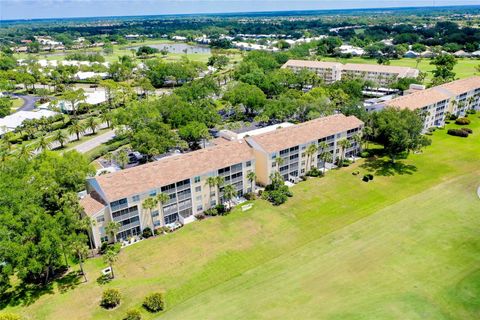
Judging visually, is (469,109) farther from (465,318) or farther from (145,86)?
(145,86)

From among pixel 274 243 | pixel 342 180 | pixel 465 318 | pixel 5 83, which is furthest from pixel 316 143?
pixel 5 83

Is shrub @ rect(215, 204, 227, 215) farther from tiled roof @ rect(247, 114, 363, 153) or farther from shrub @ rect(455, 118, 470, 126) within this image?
shrub @ rect(455, 118, 470, 126)

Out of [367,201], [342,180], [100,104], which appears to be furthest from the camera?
[100,104]

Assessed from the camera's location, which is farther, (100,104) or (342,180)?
(100,104)

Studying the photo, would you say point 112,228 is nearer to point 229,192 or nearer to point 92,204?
point 92,204

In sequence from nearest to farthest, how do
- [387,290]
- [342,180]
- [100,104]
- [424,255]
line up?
[387,290], [424,255], [342,180], [100,104]

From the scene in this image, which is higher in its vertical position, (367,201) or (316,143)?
(316,143)

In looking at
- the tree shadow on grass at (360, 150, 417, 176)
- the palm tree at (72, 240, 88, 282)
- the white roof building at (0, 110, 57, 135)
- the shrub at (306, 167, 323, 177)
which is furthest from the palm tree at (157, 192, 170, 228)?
the white roof building at (0, 110, 57, 135)
